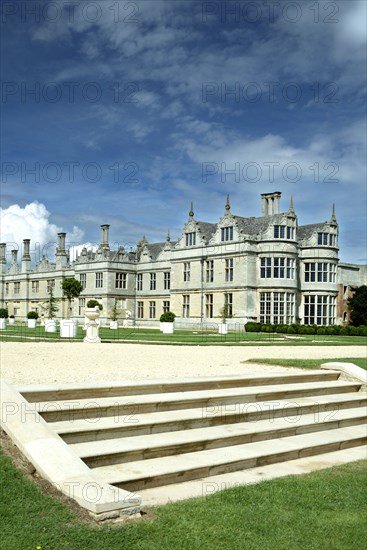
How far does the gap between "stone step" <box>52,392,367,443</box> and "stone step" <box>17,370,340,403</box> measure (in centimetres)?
73

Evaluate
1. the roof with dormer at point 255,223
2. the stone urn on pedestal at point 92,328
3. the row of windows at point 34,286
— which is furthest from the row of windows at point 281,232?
the row of windows at point 34,286

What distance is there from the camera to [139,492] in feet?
20.0

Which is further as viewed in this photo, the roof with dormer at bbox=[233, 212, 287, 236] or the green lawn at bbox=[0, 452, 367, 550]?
the roof with dormer at bbox=[233, 212, 287, 236]

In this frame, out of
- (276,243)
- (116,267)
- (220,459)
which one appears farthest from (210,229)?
(220,459)

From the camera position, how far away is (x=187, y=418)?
790 cm

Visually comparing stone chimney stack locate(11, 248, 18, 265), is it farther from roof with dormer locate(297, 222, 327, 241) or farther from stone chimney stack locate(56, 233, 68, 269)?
roof with dormer locate(297, 222, 327, 241)

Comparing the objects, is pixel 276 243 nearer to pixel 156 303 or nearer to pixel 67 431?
pixel 156 303

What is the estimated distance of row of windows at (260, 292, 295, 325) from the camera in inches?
1980

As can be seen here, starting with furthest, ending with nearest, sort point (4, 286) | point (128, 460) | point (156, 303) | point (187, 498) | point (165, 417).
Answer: point (4, 286) < point (156, 303) < point (165, 417) < point (128, 460) < point (187, 498)

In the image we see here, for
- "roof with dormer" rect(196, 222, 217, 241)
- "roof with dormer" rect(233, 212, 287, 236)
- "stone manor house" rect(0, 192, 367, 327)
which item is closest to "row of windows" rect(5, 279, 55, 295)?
"stone manor house" rect(0, 192, 367, 327)

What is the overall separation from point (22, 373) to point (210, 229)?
48.0 m

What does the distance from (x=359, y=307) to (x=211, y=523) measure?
55299mm

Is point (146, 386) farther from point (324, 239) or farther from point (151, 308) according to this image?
point (151, 308)

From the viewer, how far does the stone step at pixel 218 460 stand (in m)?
6.19
